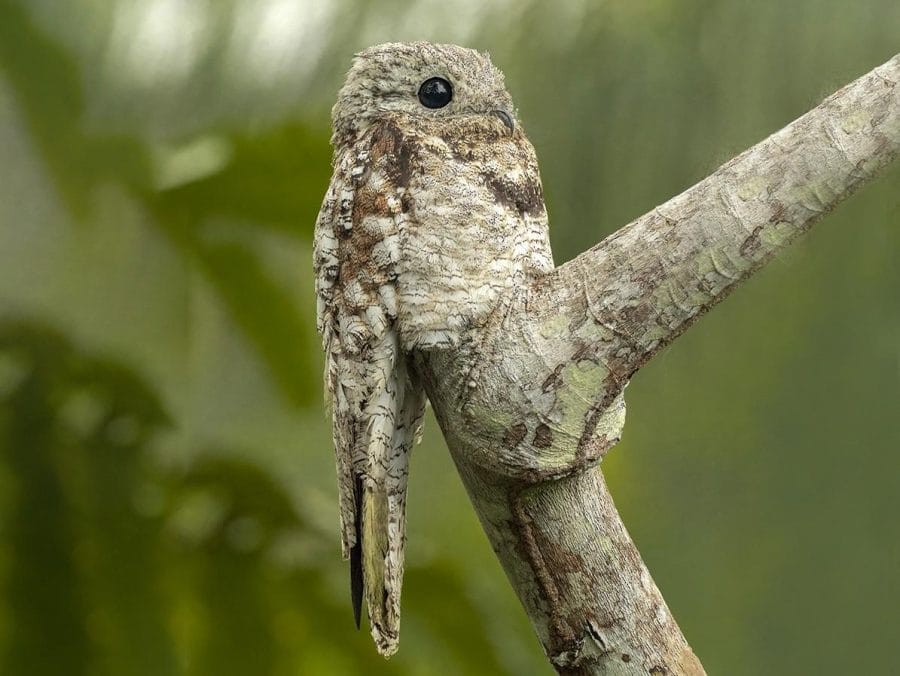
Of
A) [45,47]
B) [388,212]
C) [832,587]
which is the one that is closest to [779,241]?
[388,212]

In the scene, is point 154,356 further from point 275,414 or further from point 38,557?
point 38,557

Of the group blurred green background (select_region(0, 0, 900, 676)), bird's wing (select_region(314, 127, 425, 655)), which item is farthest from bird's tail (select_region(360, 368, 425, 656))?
blurred green background (select_region(0, 0, 900, 676))

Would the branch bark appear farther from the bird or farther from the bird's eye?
the bird's eye

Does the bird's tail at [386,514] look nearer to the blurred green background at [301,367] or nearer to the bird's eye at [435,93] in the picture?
the bird's eye at [435,93]

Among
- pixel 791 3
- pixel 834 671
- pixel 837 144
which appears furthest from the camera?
pixel 834 671

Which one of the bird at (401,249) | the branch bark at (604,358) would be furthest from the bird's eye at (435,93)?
the branch bark at (604,358)

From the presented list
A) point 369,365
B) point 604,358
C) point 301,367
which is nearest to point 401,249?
point 369,365

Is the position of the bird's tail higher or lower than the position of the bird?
lower
